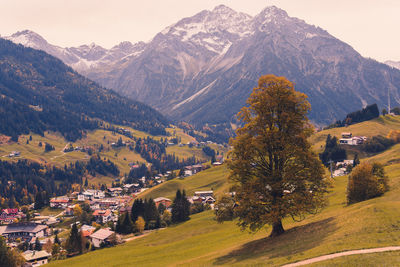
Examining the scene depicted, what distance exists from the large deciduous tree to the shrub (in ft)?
49.0

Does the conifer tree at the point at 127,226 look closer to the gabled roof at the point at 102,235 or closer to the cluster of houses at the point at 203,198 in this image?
the gabled roof at the point at 102,235

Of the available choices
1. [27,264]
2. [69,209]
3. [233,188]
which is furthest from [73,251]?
[69,209]

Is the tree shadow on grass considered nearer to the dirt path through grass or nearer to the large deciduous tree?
the large deciduous tree

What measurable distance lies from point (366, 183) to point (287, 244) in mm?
22823

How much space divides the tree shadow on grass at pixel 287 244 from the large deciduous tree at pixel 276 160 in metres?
2.00

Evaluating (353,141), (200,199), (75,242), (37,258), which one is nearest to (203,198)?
(200,199)

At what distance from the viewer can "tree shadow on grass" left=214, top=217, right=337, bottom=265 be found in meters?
33.8

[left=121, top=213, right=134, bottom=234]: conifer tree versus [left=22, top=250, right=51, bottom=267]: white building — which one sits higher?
[left=121, top=213, right=134, bottom=234]: conifer tree

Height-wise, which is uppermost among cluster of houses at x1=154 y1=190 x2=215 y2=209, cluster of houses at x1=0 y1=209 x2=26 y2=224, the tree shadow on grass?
the tree shadow on grass

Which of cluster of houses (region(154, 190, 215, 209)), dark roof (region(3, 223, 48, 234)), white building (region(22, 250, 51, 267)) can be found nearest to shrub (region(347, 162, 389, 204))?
white building (region(22, 250, 51, 267))

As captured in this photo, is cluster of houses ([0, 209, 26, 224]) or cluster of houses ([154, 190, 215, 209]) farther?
cluster of houses ([0, 209, 26, 224])

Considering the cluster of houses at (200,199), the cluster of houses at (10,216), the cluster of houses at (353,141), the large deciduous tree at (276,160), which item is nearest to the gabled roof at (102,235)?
the cluster of houses at (200,199)

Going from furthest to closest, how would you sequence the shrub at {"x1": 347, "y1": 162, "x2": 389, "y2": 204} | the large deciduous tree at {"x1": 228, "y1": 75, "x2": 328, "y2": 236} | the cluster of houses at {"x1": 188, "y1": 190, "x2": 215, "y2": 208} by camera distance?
the cluster of houses at {"x1": 188, "y1": 190, "x2": 215, "y2": 208}
the shrub at {"x1": 347, "y1": 162, "x2": 389, "y2": 204}
the large deciduous tree at {"x1": 228, "y1": 75, "x2": 328, "y2": 236}

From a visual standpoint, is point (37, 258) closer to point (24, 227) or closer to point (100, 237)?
point (100, 237)
